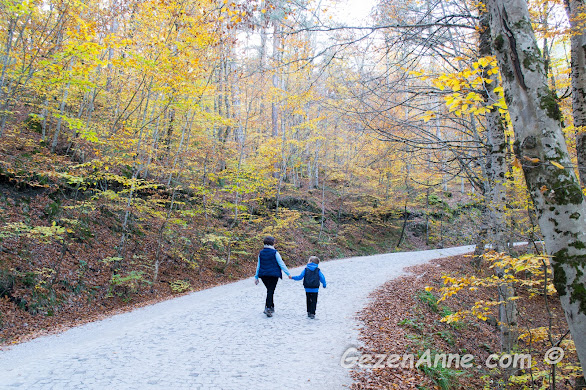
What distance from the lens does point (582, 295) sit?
216 cm

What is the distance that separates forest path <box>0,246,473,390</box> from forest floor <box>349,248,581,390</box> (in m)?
0.45

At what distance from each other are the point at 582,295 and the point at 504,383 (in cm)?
430

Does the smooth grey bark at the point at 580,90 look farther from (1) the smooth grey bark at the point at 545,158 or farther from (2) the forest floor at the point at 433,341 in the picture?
(1) the smooth grey bark at the point at 545,158

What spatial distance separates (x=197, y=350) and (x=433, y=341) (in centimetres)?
456

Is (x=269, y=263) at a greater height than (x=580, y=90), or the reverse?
(x=580, y=90)

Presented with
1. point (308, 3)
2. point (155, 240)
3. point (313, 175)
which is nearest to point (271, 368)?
point (308, 3)

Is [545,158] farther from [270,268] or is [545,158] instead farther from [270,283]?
[270,283]

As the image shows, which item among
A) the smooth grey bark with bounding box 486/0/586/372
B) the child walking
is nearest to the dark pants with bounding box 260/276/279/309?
the child walking

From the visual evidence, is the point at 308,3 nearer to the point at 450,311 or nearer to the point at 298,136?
the point at 450,311

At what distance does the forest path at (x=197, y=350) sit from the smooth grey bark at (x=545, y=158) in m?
2.84

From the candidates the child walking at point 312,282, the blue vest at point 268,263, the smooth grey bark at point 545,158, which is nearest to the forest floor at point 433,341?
the child walking at point 312,282

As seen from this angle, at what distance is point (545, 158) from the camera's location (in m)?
2.28

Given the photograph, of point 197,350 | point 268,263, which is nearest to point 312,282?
point 268,263

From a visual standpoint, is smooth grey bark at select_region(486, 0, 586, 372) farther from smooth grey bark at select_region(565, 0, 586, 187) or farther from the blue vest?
the blue vest
